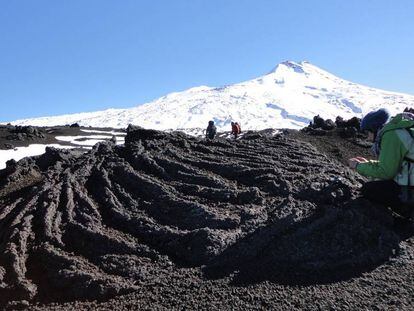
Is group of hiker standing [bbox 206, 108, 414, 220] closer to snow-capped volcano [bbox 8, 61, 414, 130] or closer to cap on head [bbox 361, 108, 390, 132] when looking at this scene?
cap on head [bbox 361, 108, 390, 132]

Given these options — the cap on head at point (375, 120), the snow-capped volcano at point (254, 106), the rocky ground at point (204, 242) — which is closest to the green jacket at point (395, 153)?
the rocky ground at point (204, 242)

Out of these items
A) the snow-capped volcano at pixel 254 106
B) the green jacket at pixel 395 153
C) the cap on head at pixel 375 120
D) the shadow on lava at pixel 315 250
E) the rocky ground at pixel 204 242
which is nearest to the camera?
the rocky ground at pixel 204 242

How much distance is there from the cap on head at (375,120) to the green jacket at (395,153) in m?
0.60

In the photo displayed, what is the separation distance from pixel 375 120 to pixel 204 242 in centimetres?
274

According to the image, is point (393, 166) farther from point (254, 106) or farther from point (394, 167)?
point (254, 106)

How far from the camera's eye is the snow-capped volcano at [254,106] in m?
144

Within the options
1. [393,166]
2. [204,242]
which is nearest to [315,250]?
[204,242]

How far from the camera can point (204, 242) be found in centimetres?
530

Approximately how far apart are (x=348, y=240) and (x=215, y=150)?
4080 mm

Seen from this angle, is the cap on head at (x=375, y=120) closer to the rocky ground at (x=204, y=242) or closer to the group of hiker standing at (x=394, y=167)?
the group of hiker standing at (x=394, y=167)

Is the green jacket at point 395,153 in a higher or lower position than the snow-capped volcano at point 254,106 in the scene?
lower

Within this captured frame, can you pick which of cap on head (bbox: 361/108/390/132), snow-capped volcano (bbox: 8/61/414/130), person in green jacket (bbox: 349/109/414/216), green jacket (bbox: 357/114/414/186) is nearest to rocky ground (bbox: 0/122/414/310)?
person in green jacket (bbox: 349/109/414/216)

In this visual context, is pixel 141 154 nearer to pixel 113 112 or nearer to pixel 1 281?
pixel 1 281

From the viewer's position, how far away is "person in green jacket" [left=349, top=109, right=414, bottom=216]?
5.42 m
